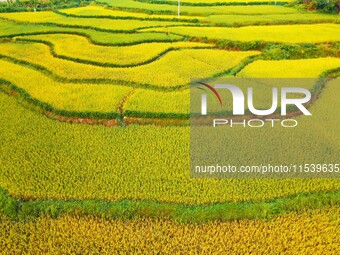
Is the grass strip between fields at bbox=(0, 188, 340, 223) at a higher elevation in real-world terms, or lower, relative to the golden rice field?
higher

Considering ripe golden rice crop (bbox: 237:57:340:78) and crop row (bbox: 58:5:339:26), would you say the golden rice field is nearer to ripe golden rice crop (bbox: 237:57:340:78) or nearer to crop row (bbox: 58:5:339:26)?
ripe golden rice crop (bbox: 237:57:340:78)

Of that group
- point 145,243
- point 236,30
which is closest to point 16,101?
point 145,243

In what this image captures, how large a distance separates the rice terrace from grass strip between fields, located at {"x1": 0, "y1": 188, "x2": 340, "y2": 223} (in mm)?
17

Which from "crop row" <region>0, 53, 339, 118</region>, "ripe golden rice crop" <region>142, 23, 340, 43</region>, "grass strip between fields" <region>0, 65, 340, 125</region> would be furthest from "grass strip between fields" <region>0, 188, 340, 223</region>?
"ripe golden rice crop" <region>142, 23, 340, 43</region>

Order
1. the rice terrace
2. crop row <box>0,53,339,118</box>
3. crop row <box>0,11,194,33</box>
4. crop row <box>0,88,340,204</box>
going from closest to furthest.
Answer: the rice terrace < crop row <box>0,88,340,204</box> < crop row <box>0,53,339,118</box> < crop row <box>0,11,194,33</box>

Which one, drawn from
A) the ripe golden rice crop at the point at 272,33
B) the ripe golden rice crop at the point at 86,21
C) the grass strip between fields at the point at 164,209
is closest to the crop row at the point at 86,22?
the ripe golden rice crop at the point at 86,21

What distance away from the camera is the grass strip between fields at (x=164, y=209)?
5992mm

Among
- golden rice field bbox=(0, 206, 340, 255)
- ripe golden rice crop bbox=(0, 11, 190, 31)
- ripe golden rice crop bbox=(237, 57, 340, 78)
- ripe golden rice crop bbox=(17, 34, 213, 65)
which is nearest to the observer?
golden rice field bbox=(0, 206, 340, 255)

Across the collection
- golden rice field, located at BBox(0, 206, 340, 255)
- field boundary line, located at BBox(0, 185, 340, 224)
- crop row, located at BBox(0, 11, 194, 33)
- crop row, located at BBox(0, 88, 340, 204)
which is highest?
crop row, located at BBox(0, 11, 194, 33)

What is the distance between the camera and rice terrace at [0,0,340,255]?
223 inches

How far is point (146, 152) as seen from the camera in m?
7.75

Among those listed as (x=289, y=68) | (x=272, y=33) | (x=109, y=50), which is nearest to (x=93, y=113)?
(x=109, y=50)

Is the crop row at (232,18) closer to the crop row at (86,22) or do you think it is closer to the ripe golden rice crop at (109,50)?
the crop row at (86,22)

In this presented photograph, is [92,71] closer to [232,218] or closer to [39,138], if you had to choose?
[39,138]
